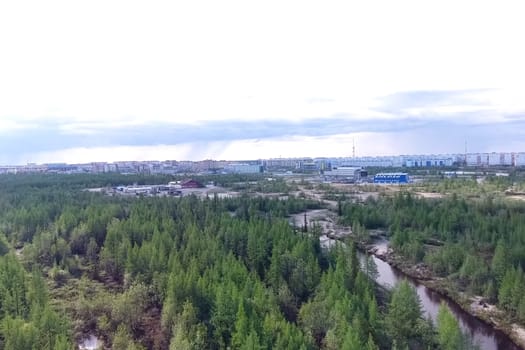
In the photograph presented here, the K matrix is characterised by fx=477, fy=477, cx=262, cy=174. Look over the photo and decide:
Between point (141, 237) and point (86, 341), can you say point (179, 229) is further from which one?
point (86, 341)

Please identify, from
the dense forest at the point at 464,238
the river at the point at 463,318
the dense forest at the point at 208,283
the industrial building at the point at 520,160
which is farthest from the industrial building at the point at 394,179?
the industrial building at the point at 520,160

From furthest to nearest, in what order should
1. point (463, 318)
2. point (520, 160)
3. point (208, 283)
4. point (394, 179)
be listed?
Result: point (520, 160)
point (394, 179)
point (463, 318)
point (208, 283)

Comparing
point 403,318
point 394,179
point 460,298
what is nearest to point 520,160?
point 394,179

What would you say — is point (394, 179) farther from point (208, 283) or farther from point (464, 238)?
point (208, 283)

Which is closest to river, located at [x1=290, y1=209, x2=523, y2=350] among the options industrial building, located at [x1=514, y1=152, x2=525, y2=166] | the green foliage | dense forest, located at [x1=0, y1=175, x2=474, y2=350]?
dense forest, located at [x1=0, y1=175, x2=474, y2=350]

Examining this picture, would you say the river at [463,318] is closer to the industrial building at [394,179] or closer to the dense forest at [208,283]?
the dense forest at [208,283]

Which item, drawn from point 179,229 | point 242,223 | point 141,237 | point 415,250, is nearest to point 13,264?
point 141,237

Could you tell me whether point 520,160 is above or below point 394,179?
above
